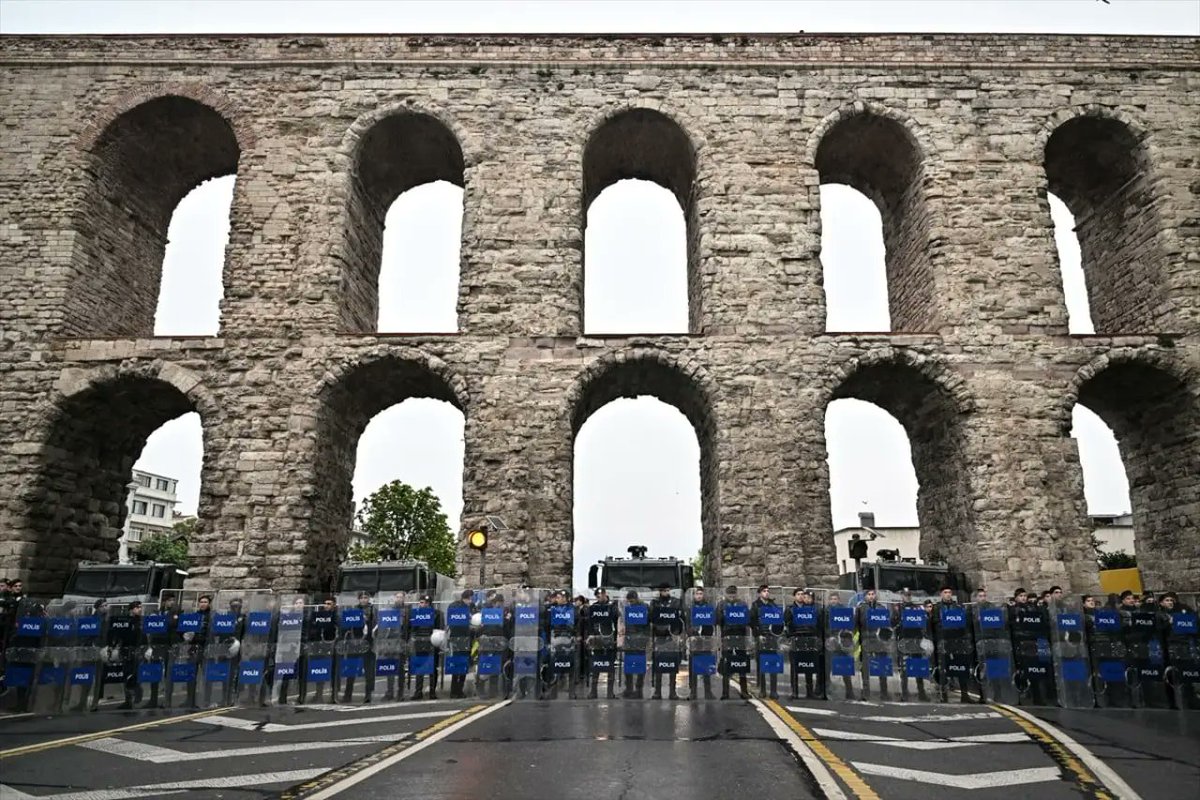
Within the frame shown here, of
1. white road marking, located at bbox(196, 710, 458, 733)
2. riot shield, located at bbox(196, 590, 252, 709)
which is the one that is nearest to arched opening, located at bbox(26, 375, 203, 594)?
riot shield, located at bbox(196, 590, 252, 709)

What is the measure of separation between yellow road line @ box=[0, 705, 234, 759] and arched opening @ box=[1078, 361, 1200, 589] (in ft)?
53.0

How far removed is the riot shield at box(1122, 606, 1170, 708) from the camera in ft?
34.7

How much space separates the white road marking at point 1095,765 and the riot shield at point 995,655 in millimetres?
1810

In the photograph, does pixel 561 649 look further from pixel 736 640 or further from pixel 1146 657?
pixel 1146 657

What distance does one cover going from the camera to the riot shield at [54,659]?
10484 mm

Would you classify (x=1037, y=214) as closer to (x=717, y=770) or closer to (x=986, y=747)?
(x=986, y=747)

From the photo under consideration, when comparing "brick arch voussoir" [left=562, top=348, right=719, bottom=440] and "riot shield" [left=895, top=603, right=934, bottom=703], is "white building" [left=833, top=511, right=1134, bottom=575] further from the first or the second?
"riot shield" [left=895, top=603, right=934, bottom=703]

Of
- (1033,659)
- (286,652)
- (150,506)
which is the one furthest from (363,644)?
(150,506)

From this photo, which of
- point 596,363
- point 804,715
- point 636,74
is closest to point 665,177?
point 636,74

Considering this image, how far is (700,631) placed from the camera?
1081cm

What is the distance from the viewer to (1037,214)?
1688 centimetres

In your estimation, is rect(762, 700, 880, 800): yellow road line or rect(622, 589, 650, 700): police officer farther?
rect(622, 589, 650, 700): police officer

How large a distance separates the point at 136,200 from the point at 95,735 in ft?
47.3

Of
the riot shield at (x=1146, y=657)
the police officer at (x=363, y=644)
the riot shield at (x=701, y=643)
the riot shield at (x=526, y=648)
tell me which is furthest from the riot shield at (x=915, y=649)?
the police officer at (x=363, y=644)
